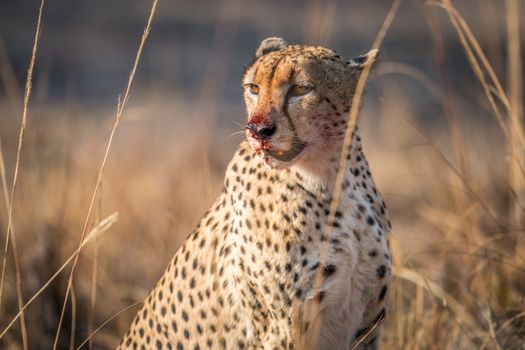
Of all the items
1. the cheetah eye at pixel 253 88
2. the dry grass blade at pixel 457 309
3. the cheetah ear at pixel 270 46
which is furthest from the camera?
the dry grass blade at pixel 457 309

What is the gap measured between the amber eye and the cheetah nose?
6.1 inches

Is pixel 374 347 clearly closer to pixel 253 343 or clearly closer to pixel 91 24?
pixel 253 343

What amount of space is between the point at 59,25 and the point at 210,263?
28.6ft

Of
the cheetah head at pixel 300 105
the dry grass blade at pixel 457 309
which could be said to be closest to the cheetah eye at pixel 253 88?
the cheetah head at pixel 300 105

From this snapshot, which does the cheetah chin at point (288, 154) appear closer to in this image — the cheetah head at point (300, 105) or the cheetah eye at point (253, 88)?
the cheetah head at point (300, 105)

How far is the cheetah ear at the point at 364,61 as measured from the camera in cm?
252

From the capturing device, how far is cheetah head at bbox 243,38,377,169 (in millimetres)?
2326

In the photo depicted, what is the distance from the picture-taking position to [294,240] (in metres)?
2.54

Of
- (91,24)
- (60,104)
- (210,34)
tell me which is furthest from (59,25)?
(60,104)

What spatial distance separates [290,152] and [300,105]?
13cm

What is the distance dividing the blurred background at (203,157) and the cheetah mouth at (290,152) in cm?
17

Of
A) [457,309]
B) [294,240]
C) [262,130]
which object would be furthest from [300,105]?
[457,309]

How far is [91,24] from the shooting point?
441 inches

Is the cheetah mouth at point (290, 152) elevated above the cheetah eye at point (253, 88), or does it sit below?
below
